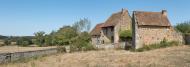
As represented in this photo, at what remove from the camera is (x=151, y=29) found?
148 ft

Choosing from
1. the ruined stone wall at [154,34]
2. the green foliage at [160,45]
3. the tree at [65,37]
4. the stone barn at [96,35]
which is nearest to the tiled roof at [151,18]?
the ruined stone wall at [154,34]

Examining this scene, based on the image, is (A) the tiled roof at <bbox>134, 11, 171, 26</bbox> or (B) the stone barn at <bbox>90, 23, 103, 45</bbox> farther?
(B) the stone barn at <bbox>90, 23, 103, 45</bbox>

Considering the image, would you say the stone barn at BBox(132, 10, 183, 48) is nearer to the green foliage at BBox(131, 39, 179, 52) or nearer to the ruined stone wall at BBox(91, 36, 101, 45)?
the green foliage at BBox(131, 39, 179, 52)

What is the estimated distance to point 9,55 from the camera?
99.6 ft

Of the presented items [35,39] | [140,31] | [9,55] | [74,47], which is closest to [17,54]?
[9,55]

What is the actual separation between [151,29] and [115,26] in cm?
1103

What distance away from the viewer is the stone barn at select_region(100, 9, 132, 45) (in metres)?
55.3

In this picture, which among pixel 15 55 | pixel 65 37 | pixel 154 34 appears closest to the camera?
pixel 15 55

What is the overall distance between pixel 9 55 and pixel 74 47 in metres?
16.8

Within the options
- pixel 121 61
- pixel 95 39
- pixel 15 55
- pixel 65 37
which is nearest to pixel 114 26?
pixel 95 39

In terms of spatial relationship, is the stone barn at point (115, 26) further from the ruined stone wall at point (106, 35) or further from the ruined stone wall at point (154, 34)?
the ruined stone wall at point (154, 34)

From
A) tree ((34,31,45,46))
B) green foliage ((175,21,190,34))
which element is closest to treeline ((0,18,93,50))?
tree ((34,31,45,46))

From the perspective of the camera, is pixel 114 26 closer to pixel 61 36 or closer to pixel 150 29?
pixel 150 29

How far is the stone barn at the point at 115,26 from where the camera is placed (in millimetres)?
55344
